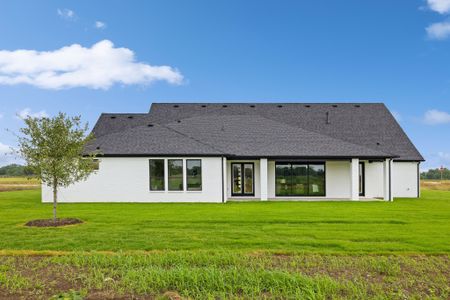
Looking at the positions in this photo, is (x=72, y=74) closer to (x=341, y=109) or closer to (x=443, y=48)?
(x=341, y=109)

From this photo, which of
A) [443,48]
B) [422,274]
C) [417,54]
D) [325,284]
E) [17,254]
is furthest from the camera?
[443,48]

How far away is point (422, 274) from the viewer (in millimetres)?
6355

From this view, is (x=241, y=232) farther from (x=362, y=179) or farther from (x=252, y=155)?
(x=362, y=179)

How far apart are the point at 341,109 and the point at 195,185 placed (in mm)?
14077

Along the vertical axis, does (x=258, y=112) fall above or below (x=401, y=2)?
below

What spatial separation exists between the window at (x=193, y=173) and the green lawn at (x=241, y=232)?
4.95 meters

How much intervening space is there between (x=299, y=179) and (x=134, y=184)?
9.56 meters

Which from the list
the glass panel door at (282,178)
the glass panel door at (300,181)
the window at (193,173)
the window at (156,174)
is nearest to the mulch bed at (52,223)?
the window at (156,174)

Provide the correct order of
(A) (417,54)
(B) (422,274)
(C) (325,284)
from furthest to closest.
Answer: (A) (417,54), (B) (422,274), (C) (325,284)

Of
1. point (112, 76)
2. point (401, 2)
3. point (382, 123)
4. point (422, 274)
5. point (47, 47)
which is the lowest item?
point (422, 274)

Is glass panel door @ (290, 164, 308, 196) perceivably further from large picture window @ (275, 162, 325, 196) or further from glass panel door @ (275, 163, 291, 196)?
glass panel door @ (275, 163, 291, 196)

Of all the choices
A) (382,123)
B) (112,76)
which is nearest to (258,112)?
(382,123)

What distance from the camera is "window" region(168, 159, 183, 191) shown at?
19625mm

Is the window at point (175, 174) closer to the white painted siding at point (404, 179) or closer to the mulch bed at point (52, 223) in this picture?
the mulch bed at point (52, 223)
